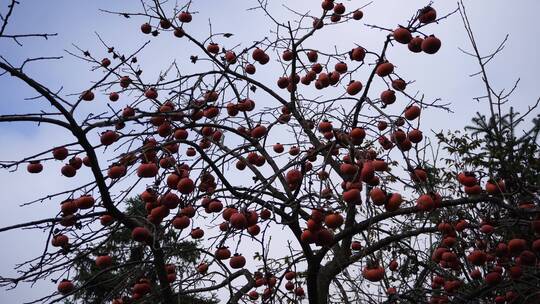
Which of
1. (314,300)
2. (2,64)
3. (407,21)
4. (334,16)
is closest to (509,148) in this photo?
(407,21)

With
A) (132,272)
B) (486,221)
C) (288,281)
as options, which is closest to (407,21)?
(486,221)

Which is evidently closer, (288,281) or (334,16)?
(334,16)

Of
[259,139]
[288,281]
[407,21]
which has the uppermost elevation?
[259,139]

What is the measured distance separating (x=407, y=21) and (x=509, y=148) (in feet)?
4.92

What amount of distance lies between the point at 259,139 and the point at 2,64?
252 centimetres

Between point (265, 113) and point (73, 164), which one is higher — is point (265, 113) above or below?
above

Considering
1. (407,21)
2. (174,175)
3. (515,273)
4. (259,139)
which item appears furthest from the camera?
(259,139)

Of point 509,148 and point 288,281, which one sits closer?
point 509,148

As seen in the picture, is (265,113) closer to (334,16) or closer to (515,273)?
(334,16)

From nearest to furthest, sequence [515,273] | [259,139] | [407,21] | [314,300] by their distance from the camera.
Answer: [407,21] → [515,273] → [314,300] → [259,139]

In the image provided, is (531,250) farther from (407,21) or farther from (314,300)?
(407,21)

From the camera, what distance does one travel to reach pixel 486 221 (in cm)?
322

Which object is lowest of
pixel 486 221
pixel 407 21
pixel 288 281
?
pixel 486 221

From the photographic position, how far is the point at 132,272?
12.4 ft
